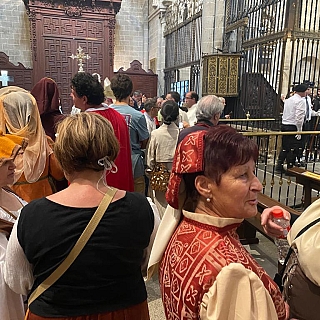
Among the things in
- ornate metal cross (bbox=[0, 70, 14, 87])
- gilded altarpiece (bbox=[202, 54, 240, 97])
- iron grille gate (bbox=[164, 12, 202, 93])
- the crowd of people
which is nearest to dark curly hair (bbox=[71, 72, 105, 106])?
the crowd of people

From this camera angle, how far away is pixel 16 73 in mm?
10914

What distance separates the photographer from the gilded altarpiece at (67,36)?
439 inches

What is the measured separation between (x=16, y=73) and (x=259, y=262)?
10.6 m

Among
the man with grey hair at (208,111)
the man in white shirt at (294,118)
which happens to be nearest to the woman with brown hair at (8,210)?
the man with grey hair at (208,111)

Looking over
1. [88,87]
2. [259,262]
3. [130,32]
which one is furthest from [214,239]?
[130,32]

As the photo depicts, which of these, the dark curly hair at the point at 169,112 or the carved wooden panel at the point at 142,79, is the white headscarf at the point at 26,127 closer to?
the dark curly hair at the point at 169,112

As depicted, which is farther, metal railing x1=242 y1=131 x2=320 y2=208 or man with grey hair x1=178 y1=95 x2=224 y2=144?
metal railing x1=242 y1=131 x2=320 y2=208

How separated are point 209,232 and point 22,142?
3.93 ft

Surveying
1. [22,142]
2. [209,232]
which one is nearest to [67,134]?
[209,232]

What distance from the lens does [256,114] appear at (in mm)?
7609

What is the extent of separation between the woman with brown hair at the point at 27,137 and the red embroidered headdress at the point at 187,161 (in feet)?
3.63

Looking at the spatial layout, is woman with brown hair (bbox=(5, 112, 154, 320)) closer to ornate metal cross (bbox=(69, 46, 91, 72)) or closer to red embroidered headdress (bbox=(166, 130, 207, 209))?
red embroidered headdress (bbox=(166, 130, 207, 209))

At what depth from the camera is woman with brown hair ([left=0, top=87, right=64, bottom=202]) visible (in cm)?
179

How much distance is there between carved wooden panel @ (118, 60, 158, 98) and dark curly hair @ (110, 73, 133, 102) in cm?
942
